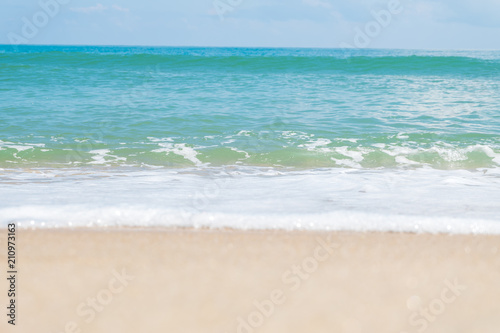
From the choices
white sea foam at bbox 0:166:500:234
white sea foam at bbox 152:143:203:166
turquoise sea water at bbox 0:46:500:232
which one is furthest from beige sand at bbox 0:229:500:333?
white sea foam at bbox 152:143:203:166

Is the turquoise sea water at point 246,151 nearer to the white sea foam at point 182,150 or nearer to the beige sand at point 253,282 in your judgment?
the white sea foam at point 182,150

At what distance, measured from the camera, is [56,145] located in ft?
23.2

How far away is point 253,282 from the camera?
9.04 ft

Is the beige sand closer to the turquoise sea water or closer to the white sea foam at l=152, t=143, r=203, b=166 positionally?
the turquoise sea water

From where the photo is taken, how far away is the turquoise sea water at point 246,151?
3750 mm

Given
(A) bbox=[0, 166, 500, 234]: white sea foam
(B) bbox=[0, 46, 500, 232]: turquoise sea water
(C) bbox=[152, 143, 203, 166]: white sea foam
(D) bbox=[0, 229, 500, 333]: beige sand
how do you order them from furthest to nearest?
(C) bbox=[152, 143, 203, 166]: white sea foam → (B) bbox=[0, 46, 500, 232]: turquoise sea water → (A) bbox=[0, 166, 500, 234]: white sea foam → (D) bbox=[0, 229, 500, 333]: beige sand

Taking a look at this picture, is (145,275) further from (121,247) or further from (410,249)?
(410,249)

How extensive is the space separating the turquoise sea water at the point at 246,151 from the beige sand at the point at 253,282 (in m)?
0.30

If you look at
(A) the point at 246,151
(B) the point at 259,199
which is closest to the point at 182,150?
(A) the point at 246,151

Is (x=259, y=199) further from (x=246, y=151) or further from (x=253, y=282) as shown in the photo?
(x=246, y=151)

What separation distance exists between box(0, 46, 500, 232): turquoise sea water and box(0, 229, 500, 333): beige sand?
0.30m

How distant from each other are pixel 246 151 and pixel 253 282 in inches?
163

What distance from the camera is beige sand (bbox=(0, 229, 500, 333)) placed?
8.12 feet

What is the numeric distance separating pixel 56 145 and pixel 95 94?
19.3 feet
